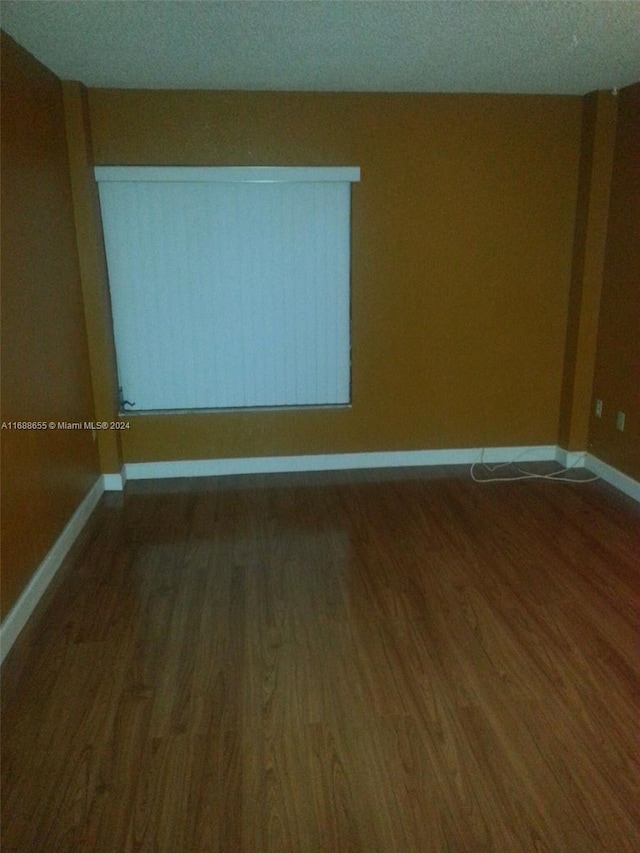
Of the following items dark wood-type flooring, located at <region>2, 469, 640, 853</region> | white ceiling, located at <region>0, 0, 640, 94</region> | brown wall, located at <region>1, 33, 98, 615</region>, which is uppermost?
white ceiling, located at <region>0, 0, 640, 94</region>

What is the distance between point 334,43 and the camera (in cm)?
260

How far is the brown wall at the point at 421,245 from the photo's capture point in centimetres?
337

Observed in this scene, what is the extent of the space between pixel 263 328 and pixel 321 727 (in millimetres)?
2513

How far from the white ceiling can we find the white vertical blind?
1.77ft

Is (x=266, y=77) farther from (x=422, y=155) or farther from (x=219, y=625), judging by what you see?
(x=219, y=625)

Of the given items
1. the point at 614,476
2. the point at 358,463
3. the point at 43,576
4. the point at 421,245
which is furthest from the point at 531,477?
the point at 43,576

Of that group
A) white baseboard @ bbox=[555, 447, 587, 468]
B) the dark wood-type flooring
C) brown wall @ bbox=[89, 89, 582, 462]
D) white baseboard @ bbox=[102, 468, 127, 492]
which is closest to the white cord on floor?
white baseboard @ bbox=[555, 447, 587, 468]

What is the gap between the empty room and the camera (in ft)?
5.46

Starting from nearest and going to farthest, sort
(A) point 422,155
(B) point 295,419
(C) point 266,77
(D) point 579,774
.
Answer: (D) point 579,774 < (C) point 266,77 < (A) point 422,155 < (B) point 295,419

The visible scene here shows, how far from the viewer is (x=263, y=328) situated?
3.72 meters

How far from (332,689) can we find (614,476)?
2564mm

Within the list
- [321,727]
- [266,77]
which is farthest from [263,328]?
[321,727]

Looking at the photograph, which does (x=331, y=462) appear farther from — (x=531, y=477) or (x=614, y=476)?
(x=614, y=476)

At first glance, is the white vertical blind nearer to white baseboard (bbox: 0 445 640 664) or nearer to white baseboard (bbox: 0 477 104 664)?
white baseboard (bbox: 0 445 640 664)
